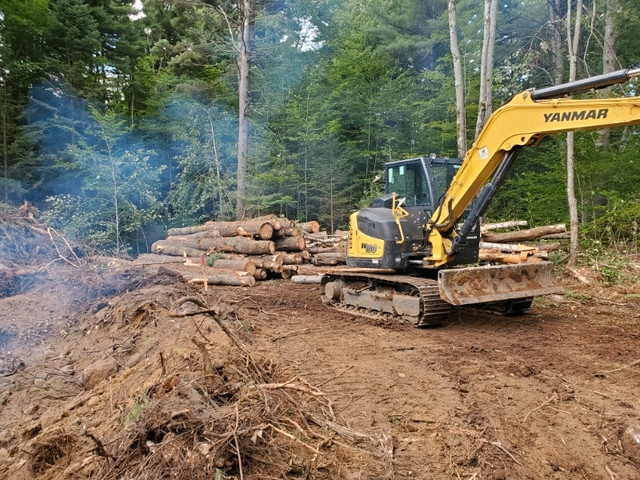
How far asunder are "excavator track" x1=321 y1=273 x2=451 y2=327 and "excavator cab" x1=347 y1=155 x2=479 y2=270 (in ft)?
1.18

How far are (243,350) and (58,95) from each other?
63.4 feet

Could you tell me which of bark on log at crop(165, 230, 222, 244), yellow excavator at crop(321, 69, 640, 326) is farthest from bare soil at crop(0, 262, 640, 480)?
bark on log at crop(165, 230, 222, 244)

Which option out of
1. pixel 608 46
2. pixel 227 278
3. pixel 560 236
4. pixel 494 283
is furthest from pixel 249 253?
pixel 608 46

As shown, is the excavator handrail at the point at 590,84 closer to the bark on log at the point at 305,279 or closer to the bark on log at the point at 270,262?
the bark on log at the point at 305,279

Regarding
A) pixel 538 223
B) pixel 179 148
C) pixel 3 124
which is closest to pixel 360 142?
pixel 179 148

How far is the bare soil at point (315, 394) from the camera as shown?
278 centimetres

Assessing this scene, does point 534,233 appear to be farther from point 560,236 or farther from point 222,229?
point 222,229

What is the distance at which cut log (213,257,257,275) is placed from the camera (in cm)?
1141

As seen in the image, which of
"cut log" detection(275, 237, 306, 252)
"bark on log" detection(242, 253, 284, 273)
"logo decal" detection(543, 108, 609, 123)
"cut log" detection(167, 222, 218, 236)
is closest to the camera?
"logo decal" detection(543, 108, 609, 123)

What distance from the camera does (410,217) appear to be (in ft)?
23.8

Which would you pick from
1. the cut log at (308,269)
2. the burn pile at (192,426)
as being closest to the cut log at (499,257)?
the cut log at (308,269)

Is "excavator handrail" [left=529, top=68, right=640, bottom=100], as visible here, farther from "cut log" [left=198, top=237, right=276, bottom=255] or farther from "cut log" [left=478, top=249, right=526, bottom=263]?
"cut log" [left=198, top=237, right=276, bottom=255]

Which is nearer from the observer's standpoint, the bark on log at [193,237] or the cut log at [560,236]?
the cut log at [560,236]

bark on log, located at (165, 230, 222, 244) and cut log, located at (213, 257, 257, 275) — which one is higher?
bark on log, located at (165, 230, 222, 244)
